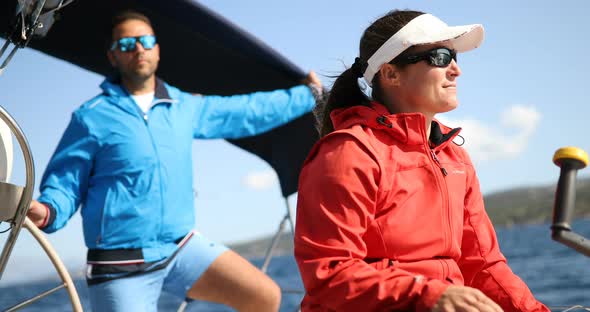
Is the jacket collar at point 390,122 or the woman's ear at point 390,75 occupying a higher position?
the woman's ear at point 390,75

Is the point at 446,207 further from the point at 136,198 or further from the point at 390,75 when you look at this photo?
the point at 136,198

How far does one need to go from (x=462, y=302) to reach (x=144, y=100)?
2116 mm

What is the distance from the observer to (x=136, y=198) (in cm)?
299

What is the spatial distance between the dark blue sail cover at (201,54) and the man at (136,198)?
41 cm

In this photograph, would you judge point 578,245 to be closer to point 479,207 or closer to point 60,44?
point 479,207

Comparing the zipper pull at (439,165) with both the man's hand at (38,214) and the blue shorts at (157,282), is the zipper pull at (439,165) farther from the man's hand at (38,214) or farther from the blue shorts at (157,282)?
the man's hand at (38,214)

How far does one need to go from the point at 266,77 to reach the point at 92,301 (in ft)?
5.82

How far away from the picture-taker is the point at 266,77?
13.6 ft

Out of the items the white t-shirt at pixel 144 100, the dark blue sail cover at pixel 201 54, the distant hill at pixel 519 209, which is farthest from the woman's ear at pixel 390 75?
the distant hill at pixel 519 209

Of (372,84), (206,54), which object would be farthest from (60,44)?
(372,84)

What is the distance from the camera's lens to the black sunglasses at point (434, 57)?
1878 mm

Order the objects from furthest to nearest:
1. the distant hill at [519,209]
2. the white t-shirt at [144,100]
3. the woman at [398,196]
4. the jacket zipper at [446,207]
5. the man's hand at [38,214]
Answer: the distant hill at [519,209] → the white t-shirt at [144,100] → the man's hand at [38,214] → the jacket zipper at [446,207] → the woman at [398,196]

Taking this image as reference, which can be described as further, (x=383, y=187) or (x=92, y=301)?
(x=92, y=301)

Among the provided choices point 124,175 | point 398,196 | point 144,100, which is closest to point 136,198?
point 124,175
